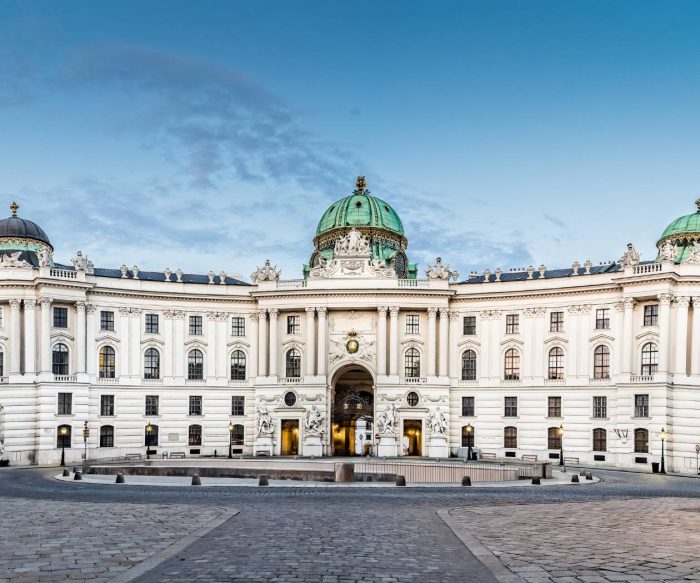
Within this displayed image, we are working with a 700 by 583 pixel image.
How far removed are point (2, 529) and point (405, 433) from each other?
54888mm

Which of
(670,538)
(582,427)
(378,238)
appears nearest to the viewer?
(670,538)

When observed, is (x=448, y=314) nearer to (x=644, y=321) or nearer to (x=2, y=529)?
(x=644, y=321)

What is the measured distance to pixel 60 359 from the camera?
71500mm

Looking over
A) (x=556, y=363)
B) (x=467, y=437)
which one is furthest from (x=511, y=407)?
(x=556, y=363)

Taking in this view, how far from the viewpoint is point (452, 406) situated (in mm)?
76688

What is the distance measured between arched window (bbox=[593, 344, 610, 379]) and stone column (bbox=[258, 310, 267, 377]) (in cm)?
3202

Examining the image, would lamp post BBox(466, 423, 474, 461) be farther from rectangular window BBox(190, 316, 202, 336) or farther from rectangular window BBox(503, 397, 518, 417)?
rectangular window BBox(190, 316, 202, 336)

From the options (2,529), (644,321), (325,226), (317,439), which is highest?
(325,226)

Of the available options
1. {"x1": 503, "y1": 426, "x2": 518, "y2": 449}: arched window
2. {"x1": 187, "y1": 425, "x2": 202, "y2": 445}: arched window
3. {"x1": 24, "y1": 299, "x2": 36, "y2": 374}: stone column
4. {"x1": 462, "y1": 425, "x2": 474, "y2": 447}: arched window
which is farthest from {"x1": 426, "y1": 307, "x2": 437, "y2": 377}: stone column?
{"x1": 24, "y1": 299, "x2": 36, "y2": 374}: stone column

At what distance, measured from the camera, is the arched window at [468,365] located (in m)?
77.0

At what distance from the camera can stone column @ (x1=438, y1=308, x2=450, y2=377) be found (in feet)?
250

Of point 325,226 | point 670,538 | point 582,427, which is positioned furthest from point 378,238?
point 670,538

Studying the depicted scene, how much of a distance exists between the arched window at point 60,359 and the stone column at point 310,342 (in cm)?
2295

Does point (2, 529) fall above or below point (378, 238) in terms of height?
below
